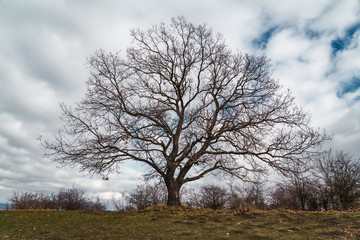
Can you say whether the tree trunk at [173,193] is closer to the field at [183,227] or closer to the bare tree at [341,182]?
the field at [183,227]

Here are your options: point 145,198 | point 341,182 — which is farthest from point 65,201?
point 341,182

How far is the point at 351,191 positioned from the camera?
26062 millimetres

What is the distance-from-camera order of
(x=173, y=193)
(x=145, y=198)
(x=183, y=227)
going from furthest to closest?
(x=145, y=198) < (x=173, y=193) < (x=183, y=227)

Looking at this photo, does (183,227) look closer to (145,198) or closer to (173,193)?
(173,193)

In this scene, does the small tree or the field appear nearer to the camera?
the field

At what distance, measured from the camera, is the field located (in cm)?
791

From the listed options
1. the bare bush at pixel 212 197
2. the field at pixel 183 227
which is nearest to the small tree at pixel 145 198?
the bare bush at pixel 212 197

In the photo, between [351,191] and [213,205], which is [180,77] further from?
[351,191]

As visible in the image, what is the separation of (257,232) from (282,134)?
5730 mm

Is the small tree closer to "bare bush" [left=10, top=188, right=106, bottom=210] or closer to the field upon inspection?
"bare bush" [left=10, top=188, right=106, bottom=210]

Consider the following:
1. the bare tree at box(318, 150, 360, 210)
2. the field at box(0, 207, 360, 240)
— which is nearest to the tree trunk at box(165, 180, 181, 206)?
the field at box(0, 207, 360, 240)

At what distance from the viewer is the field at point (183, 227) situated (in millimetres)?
7914

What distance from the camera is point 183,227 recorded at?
930cm

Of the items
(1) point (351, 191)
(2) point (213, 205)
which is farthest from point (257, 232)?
(1) point (351, 191)
